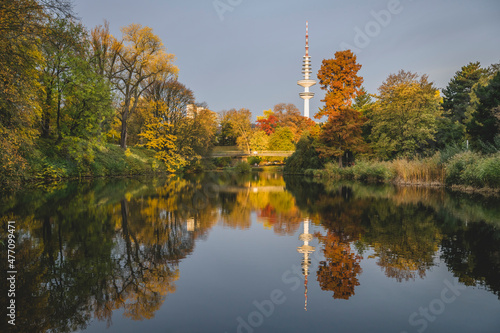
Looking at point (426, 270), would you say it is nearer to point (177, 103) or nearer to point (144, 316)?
point (144, 316)

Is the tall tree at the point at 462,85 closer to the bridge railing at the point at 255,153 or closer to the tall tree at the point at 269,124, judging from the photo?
the bridge railing at the point at 255,153

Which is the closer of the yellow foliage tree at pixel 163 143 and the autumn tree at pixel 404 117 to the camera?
the autumn tree at pixel 404 117

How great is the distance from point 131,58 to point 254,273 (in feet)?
111

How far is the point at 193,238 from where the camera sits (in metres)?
7.88

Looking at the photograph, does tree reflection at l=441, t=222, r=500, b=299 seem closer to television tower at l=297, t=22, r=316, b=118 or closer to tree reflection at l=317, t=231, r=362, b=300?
tree reflection at l=317, t=231, r=362, b=300

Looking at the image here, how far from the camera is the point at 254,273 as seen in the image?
5.55 m

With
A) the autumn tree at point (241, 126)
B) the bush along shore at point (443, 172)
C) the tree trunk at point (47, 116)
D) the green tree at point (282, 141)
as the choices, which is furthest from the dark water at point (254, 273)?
the autumn tree at point (241, 126)

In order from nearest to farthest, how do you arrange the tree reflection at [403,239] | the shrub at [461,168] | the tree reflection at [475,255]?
the tree reflection at [475,255] < the tree reflection at [403,239] < the shrub at [461,168]

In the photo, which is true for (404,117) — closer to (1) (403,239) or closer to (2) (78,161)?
(1) (403,239)

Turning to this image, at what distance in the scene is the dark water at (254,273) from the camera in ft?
12.9

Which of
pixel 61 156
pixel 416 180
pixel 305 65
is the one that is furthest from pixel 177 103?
pixel 305 65

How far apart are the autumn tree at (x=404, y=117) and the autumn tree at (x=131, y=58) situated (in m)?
23.1

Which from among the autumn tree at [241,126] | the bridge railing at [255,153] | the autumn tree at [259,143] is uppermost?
the autumn tree at [241,126]

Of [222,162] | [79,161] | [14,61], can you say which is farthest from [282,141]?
[14,61]
